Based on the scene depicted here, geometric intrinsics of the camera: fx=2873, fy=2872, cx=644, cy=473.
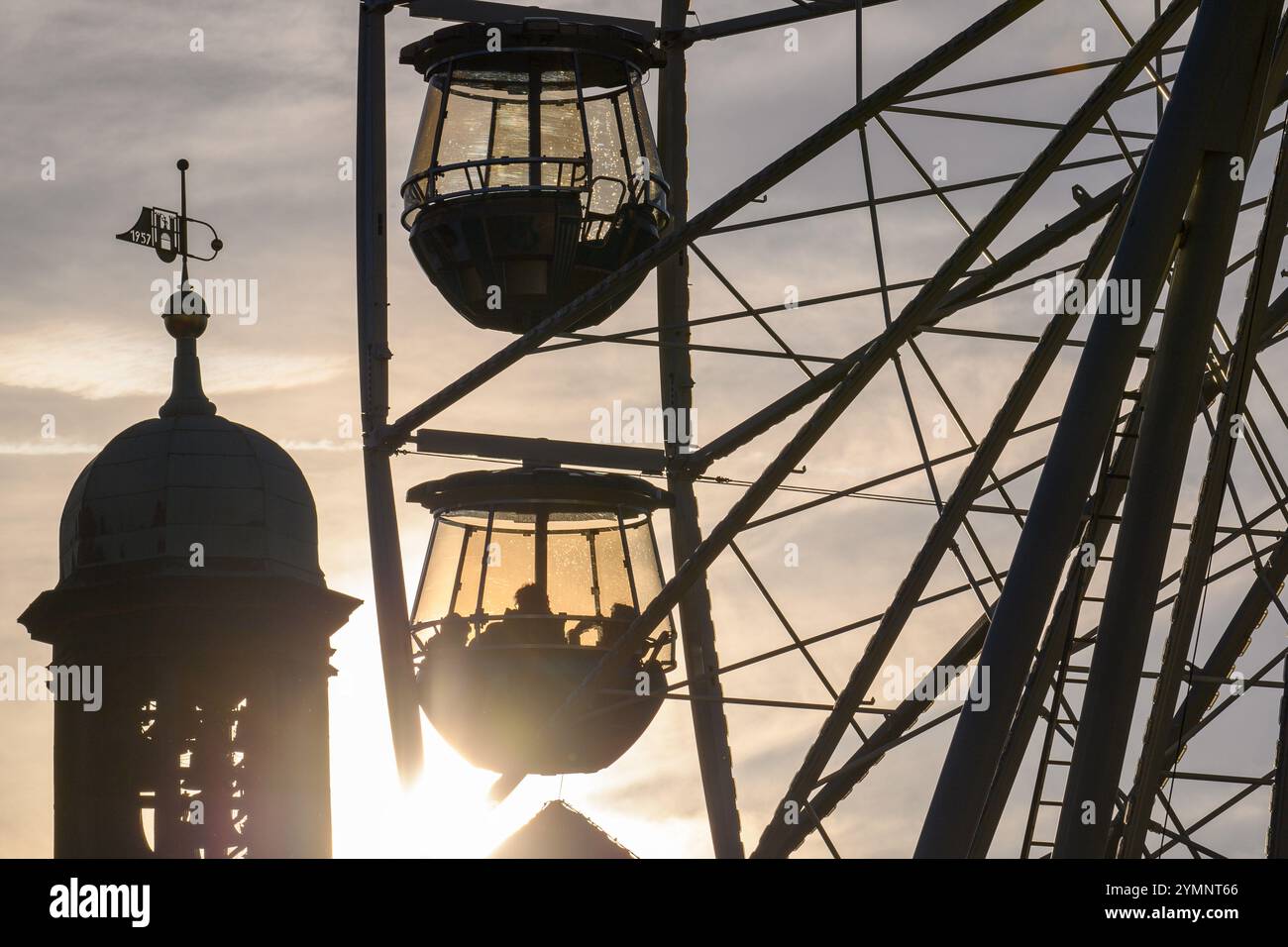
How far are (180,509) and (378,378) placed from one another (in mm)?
53025

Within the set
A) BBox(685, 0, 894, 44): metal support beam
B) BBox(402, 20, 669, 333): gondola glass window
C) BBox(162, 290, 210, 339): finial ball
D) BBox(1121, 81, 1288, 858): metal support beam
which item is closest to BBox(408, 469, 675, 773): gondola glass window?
BBox(402, 20, 669, 333): gondola glass window

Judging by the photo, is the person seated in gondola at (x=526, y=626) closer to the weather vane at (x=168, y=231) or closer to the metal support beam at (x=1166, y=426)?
the metal support beam at (x=1166, y=426)

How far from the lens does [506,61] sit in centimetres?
3075

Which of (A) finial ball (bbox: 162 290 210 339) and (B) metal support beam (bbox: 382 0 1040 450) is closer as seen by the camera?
(B) metal support beam (bbox: 382 0 1040 450)

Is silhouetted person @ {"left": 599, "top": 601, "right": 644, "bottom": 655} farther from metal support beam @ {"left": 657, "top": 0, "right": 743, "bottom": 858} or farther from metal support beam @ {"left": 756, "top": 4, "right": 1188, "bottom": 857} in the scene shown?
metal support beam @ {"left": 756, "top": 4, "right": 1188, "bottom": 857}

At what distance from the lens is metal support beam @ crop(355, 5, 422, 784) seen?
29.7 metres

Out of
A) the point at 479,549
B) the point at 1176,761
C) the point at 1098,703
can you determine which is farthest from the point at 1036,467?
the point at 1098,703

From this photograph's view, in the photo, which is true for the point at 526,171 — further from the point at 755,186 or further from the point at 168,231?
the point at 168,231

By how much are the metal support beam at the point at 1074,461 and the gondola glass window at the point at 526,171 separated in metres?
11.6

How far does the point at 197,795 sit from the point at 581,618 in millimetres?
50703

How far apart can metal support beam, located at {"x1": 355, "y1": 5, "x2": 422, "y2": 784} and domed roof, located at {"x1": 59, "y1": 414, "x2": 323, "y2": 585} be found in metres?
50.8

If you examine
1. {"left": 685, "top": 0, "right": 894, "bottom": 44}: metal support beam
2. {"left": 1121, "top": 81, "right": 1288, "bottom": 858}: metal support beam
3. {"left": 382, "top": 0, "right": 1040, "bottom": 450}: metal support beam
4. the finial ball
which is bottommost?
{"left": 1121, "top": 81, "right": 1288, "bottom": 858}: metal support beam

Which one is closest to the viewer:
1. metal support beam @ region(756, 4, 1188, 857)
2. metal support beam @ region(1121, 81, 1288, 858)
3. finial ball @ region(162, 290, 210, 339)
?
metal support beam @ region(1121, 81, 1288, 858)

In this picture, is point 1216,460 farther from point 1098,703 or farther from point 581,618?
point 581,618
